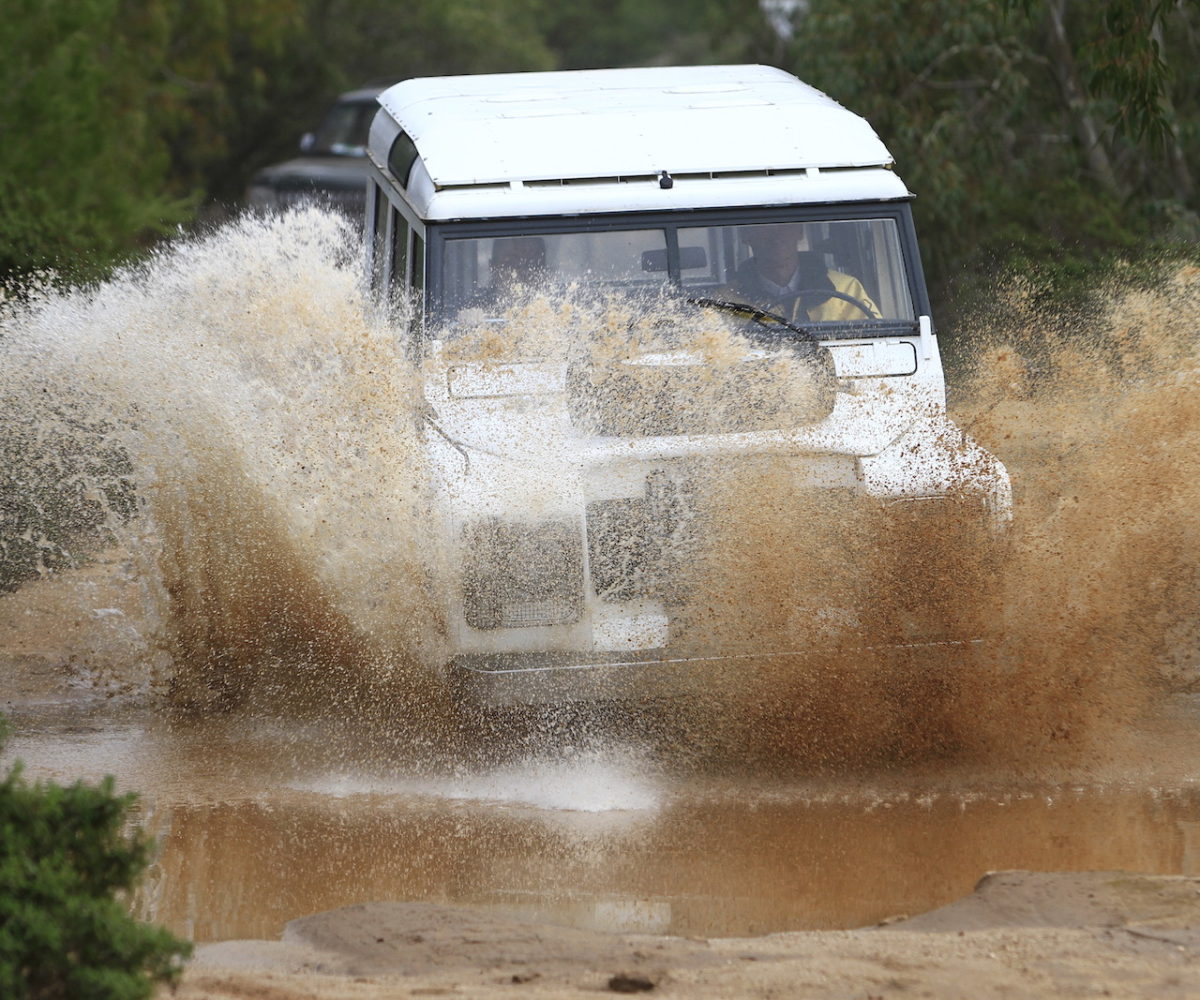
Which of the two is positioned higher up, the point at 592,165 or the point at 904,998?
the point at 592,165

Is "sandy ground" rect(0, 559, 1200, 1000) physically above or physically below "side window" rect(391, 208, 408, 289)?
below

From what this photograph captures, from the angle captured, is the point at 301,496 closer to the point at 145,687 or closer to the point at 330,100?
the point at 145,687

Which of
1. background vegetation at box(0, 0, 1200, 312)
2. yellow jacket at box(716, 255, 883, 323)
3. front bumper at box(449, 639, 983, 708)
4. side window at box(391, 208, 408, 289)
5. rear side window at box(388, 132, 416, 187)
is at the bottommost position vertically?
front bumper at box(449, 639, 983, 708)

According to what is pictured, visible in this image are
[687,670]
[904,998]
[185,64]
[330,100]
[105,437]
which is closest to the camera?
[904,998]

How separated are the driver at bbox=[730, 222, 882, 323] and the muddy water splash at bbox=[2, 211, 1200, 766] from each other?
408 mm

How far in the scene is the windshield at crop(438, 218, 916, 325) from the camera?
21.3 ft

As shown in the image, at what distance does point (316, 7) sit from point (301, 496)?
20.7 metres

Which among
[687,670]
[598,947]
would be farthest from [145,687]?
[598,947]

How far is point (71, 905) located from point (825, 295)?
14.1 feet

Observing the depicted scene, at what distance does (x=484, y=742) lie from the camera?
6.31 metres

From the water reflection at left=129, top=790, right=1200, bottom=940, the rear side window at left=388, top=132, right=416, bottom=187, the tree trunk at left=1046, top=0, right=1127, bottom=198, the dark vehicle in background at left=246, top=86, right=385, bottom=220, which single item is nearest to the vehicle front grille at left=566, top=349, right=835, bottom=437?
the water reflection at left=129, top=790, right=1200, bottom=940

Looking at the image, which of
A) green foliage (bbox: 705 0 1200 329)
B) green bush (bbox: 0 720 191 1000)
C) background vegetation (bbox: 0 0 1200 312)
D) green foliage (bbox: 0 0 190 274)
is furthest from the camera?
green foliage (bbox: 0 0 190 274)

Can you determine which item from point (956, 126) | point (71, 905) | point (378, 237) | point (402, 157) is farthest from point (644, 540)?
point (956, 126)

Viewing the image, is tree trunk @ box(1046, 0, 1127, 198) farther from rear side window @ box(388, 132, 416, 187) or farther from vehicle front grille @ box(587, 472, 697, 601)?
vehicle front grille @ box(587, 472, 697, 601)
